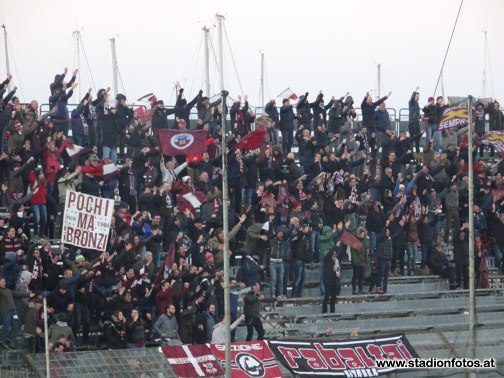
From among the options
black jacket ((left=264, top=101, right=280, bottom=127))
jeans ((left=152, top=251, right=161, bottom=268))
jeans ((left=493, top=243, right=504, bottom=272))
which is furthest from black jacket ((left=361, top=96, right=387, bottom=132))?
jeans ((left=152, top=251, right=161, bottom=268))

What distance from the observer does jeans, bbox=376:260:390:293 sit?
117ft

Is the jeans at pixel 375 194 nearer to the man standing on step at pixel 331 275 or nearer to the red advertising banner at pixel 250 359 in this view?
the man standing on step at pixel 331 275

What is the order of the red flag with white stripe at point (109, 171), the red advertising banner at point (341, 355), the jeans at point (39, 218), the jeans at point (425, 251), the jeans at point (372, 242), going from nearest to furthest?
the red advertising banner at point (341, 355), the jeans at point (39, 218), the red flag with white stripe at point (109, 171), the jeans at point (372, 242), the jeans at point (425, 251)

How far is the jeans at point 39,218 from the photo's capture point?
32844 mm

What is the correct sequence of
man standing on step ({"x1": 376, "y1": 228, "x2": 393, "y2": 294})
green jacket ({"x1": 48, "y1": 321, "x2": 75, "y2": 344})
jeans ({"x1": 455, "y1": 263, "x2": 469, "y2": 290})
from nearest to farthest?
green jacket ({"x1": 48, "y1": 321, "x2": 75, "y2": 344}), man standing on step ({"x1": 376, "y1": 228, "x2": 393, "y2": 294}), jeans ({"x1": 455, "y1": 263, "x2": 469, "y2": 290})

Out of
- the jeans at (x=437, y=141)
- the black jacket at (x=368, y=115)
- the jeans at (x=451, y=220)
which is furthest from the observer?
the jeans at (x=437, y=141)

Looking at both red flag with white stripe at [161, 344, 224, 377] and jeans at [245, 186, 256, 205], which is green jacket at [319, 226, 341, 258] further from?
red flag with white stripe at [161, 344, 224, 377]

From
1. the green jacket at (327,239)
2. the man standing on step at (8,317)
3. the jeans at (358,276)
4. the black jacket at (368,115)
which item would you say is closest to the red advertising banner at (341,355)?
the green jacket at (327,239)

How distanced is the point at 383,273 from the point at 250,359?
7.57 m

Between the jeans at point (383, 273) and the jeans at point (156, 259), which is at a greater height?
the jeans at point (156, 259)

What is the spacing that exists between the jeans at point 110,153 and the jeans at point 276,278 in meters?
5.48

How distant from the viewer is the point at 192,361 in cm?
2852

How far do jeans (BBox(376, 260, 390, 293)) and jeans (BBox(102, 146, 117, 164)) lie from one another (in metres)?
6.97

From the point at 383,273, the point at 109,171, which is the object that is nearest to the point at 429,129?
the point at 383,273
